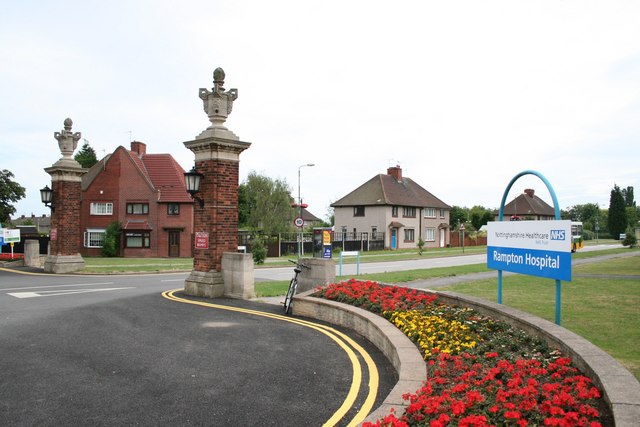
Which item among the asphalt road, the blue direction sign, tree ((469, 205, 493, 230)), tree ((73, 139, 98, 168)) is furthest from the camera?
tree ((469, 205, 493, 230))

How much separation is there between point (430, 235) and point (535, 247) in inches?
2282

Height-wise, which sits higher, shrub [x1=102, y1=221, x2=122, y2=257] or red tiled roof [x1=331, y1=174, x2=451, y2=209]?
red tiled roof [x1=331, y1=174, x2=451, y2=209]

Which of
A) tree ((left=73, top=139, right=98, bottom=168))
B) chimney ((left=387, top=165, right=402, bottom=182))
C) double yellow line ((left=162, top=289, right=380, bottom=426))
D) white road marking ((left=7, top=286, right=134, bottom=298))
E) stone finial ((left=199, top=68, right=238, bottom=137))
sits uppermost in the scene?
tree ((left=73, top=139, right=98, bottom=168))

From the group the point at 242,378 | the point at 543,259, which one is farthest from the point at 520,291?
the point at 242,378

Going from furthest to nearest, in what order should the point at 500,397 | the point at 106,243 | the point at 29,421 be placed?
the point at 106,243
the point at 29,421
the point at 500,397

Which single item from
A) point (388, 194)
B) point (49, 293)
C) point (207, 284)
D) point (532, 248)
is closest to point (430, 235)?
point (388, 194)

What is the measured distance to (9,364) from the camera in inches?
252

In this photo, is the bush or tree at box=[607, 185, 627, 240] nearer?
the bush

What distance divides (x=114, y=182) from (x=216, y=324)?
40.8 m

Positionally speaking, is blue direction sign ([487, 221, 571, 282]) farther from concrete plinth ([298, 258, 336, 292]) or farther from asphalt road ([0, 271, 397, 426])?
concrete plinth ([298, 258, 336, 292])

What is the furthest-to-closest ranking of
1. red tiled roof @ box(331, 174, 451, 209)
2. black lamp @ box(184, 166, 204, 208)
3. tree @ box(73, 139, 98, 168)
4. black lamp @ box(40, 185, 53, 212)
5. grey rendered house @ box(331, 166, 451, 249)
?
1. tree @ box(73, 139, 98, 168)
2. red tiled roof @ box(331, 174, 451, 209)
3. grey rendered house @ box(331, 166, 451, 249)
4. black lamp @ box(40, 185, 53, 212)
5. black lamp @ box(184, 166, 204, 208)

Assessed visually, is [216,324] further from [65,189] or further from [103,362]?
[65,189]

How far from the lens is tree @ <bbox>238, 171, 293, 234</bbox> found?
2392 inches

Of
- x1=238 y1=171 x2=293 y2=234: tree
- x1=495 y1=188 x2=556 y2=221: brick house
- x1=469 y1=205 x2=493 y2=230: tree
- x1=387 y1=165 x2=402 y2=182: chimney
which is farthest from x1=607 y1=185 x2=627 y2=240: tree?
x1=238 y1=171 x2=293 y2=234: tree
